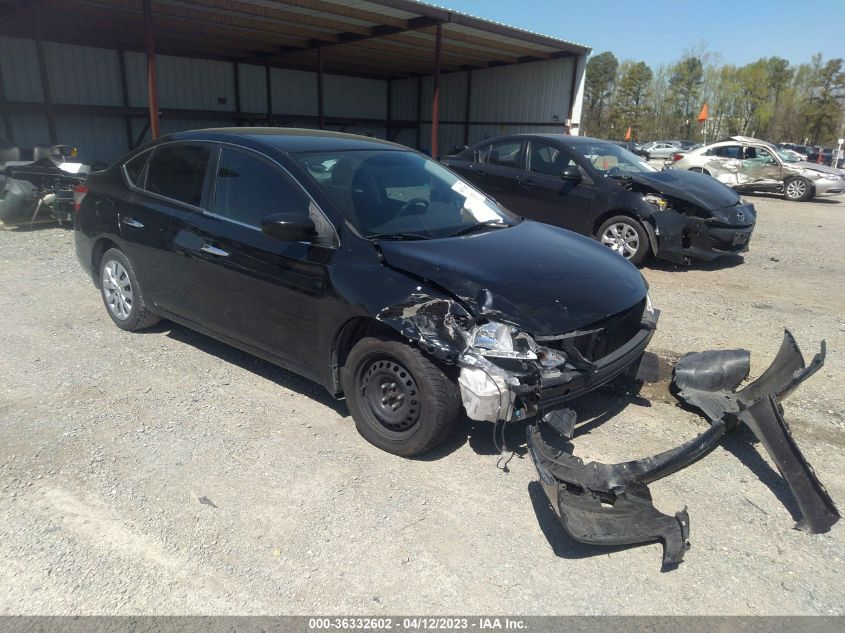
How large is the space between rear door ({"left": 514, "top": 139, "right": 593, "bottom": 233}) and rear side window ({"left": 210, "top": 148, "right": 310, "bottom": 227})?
4972 millimetres

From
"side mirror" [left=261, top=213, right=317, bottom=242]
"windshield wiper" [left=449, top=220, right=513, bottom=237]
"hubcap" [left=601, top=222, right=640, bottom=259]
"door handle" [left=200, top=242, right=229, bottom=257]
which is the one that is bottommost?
"hubcap" [left=601, top=222, right=640, bottom=259]

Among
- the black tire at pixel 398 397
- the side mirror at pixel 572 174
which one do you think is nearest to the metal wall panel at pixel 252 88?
the side mirror at pixel 572 174

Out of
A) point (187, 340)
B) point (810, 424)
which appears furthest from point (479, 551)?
point (187, 340)

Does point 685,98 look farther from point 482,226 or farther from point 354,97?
point 482,226

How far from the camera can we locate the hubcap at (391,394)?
3217 millimetres

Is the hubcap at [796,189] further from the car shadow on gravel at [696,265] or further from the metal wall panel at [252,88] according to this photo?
the metal wall panel at [252,88]

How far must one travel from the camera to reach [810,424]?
382 cm

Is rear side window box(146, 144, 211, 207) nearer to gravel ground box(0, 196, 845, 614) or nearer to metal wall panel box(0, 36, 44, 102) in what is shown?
gravel ground box(0, 196, 845, 614)

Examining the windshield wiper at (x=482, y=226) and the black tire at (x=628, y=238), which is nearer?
the windshield wiper at (x=482, y=226)

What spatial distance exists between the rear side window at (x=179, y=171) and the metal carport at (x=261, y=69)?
24.6ft

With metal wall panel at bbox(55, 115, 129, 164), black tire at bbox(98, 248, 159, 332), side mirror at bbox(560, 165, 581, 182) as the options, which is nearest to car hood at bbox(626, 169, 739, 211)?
side mirror at bbox(560, 165, 581, 182)

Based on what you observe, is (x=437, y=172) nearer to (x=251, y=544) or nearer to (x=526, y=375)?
(x=526, y=375)

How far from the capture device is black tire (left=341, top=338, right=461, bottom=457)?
310cm

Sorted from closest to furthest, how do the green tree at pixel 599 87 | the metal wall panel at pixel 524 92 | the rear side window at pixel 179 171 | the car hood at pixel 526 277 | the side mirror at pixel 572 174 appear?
the car hood at pixel 526 277 → the rear side window at pixel 179 171 → the side mirror at pixel 572 174 → the metal wall panel at pixel 524 92 → the green tree at pixel 599 87
